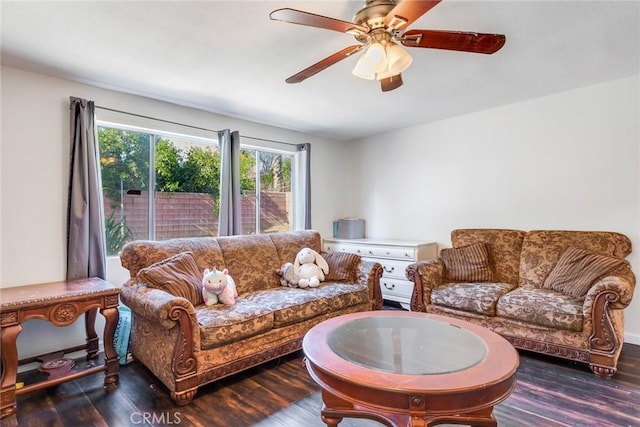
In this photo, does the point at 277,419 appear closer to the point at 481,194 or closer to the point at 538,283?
the point at 538,283

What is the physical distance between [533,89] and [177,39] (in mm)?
3075

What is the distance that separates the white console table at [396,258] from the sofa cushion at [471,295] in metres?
0.63

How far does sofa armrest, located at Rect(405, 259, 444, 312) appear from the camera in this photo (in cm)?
321

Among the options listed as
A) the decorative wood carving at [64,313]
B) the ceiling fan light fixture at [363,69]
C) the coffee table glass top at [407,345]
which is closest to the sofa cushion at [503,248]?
the coffee table glass top at [407,345]

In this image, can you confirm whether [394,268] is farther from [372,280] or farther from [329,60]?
[329,60]

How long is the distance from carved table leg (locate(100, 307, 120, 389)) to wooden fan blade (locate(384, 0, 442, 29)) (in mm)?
2483

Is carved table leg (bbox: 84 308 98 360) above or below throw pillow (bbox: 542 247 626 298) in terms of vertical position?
below

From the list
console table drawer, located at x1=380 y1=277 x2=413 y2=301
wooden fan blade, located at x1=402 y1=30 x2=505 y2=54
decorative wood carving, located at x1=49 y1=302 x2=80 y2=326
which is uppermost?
wooden fan blade, located at x1=402 y1=30 x2=505 y2=54

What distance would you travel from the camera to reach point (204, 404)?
6.78 feet

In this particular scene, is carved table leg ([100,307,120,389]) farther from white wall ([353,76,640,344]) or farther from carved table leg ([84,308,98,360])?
white wall ([353,76,640,344])

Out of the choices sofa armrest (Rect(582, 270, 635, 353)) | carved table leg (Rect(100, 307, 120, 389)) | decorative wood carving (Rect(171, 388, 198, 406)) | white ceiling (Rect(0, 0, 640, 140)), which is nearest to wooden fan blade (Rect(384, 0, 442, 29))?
white ceiling (Rect(0, 0, 640, 140))

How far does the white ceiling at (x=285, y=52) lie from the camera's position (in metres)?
1.83

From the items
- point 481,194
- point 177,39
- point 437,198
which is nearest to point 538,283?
point 481,194

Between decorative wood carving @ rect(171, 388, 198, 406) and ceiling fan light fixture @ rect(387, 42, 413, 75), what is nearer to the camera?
ceiling fan light fixture @ rect(387, 42, 413, 75)
